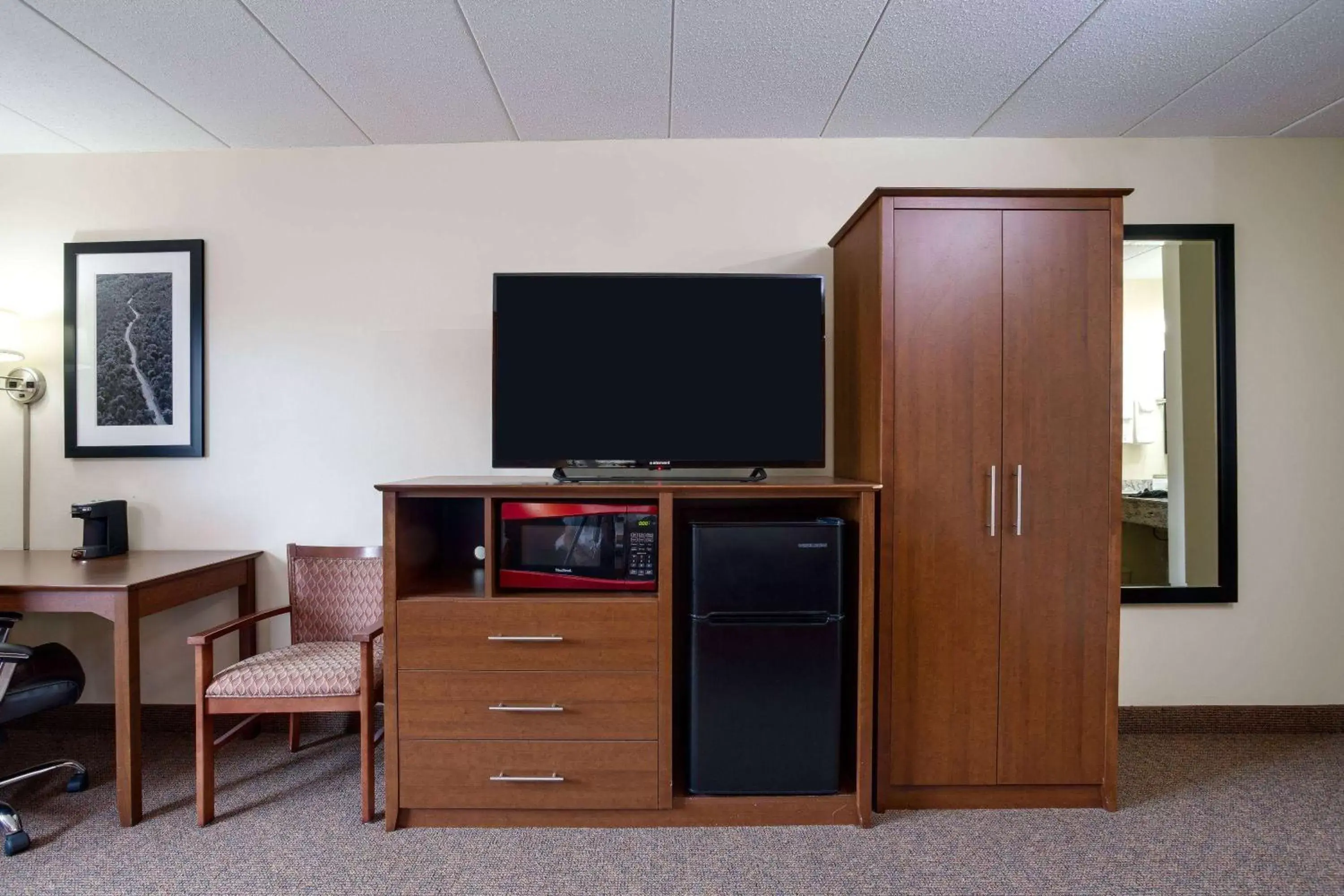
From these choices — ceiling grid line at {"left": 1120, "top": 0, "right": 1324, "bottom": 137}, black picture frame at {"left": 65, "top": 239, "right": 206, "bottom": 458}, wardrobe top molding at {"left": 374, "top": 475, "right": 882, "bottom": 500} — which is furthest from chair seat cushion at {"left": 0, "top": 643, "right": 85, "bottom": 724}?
ceiling grid line at {"left": 1120, "top": 0, "right": 1324, "bottom": 137}

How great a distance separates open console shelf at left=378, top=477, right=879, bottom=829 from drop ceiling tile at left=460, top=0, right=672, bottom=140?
4.62 feet

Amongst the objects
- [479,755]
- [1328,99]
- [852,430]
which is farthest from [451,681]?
[1328,99]

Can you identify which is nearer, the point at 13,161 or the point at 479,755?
the point at 479,755

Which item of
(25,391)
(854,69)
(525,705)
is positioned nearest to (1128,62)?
(854,69)

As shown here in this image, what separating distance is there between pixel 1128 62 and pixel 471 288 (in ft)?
8.23

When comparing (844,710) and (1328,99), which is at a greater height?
(1328,99)

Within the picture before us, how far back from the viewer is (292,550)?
254cm

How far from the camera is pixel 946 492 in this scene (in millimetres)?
2053

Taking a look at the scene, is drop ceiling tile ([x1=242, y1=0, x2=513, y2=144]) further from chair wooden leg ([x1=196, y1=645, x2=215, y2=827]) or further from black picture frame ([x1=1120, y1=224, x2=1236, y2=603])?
black picture frame ([x1=1120, y1=224, x2=1236, y2=603])

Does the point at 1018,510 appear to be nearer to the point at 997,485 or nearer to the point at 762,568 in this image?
the point at 997,485

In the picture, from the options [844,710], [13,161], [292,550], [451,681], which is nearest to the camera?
[451,681]

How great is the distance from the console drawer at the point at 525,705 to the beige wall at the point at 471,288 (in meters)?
0.95

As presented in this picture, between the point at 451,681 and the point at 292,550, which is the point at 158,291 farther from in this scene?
the point at 451,681

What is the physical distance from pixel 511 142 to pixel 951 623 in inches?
98.8
